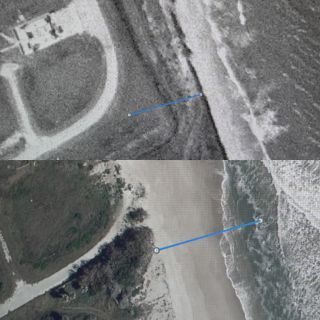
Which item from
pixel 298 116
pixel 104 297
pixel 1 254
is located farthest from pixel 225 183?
pixel 1 254

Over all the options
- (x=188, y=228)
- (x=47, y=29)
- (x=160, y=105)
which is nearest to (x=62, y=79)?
(x=47, y=29)

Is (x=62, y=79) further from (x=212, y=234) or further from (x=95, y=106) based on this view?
(x=212, y=234)

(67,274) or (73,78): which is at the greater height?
(73,78)

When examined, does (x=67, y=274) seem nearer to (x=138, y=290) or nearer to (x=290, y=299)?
(x=138, y=290)

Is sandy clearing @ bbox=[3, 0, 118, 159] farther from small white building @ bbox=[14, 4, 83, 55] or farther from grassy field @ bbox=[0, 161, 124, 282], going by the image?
grassy field @ bbox=[0, 161, 124, 282]

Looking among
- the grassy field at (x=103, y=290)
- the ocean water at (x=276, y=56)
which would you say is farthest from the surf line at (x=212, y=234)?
the ocean water at (x=276, y=56)

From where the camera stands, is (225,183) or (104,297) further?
(225,183)
